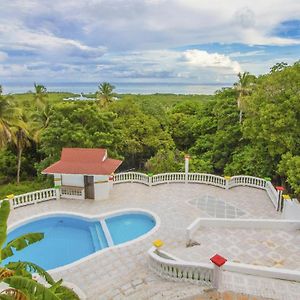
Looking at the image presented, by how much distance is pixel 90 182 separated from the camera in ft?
56.1

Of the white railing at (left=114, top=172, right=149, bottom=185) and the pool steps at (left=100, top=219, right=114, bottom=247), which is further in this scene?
the white railing at (left=114, top=172, right=149, bottom=185)

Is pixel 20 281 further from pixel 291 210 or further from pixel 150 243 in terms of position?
pixel 291 210

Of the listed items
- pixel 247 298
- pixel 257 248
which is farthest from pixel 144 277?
pixel 257 248

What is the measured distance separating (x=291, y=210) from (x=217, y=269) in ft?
22.8

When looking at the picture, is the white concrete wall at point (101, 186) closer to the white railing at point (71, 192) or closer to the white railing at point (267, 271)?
the white railing at point (71, 192)

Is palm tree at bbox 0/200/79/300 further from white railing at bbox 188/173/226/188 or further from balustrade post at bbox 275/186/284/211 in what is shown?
white railing at bbox 188/173/226/188

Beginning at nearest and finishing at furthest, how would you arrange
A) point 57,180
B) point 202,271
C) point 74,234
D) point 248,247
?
point 202,271 < point 248,247 < point 74,234 < point 57,180

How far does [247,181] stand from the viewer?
61.4ft

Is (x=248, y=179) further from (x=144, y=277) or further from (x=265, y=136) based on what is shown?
(x=144, y=277)

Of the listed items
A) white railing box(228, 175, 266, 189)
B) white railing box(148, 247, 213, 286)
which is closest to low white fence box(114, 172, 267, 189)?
white railing box(228, 175, 266, 189)

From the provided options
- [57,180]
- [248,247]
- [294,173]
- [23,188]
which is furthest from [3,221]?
[23,188]

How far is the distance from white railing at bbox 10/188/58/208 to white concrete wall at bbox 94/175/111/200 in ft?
7.78

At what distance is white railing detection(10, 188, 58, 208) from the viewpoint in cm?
1587

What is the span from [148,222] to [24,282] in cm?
989
